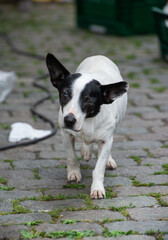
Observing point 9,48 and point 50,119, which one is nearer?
point 50,119

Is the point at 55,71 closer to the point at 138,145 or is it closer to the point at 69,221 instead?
the point at 69,221

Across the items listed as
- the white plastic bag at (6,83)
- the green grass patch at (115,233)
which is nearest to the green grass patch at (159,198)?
the green grass patch at (115,233)

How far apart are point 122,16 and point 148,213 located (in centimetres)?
988

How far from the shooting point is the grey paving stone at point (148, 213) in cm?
420

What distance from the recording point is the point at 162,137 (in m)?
6.46

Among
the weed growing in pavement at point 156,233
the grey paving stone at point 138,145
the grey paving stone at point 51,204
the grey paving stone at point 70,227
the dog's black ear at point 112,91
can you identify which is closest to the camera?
the weed growing in pavement at point 156,233

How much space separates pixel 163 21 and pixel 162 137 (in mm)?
4493

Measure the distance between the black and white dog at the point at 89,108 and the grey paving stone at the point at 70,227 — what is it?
60 centimetres

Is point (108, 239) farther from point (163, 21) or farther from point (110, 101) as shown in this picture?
point (163, 21)

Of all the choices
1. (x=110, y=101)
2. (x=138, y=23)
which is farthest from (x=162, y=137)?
(x=138, y=23)

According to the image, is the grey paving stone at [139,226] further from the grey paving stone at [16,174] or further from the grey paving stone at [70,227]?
the grey paving stone at [16,174]

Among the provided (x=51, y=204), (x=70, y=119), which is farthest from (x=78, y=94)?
(x=51, y=204)

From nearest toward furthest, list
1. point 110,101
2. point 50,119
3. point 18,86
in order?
point 110,101 → point 50,119 → point 18,86

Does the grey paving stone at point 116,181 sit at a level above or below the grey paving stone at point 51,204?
below
